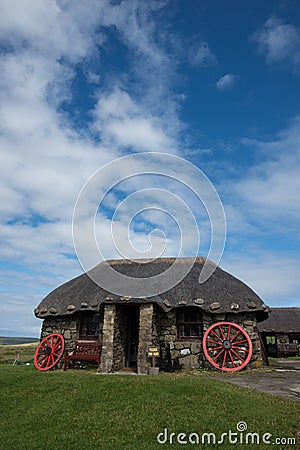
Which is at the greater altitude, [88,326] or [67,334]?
[88,326]

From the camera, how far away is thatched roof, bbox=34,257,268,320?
14484mm

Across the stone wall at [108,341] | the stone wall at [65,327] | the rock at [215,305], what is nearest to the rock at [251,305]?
the rock at [215,305]

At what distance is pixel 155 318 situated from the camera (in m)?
14.0

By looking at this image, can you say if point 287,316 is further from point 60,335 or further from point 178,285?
point 60,335

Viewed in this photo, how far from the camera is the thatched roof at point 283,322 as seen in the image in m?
26.4

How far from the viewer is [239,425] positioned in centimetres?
611

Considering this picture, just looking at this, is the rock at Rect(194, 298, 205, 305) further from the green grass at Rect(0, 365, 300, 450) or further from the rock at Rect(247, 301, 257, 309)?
the green grass at Rect(0, 365, 300, 450)

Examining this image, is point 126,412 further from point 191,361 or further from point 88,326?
point 88,326

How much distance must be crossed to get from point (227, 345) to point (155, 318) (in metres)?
3.08

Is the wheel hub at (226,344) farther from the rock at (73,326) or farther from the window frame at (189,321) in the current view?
the rock at (73,326)

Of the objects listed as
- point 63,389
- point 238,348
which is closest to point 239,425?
point 63,389

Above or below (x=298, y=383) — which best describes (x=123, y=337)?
above

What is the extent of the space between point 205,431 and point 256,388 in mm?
4250

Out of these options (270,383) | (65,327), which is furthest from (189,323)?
(65,327)
